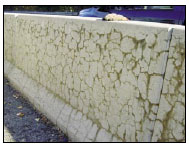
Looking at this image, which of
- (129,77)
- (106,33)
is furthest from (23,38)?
(129,77)

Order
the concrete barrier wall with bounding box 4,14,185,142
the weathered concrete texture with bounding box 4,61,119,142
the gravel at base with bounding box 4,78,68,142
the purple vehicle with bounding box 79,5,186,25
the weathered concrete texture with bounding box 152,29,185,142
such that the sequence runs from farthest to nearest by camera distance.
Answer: the purple vehicle with bounding box 79,5,186,25 → the gravel at base with bounding box 4,78,68,142 → the weathered concrete texture with bounding box 4,61,119,142 → the concrete barrier wall with bounding box 4,14,185,142 → the weathered concrete texture with bounding box 152,29,185,142

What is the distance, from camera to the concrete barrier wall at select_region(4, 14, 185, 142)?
8.89 ft

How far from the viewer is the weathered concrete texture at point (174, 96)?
2.52m

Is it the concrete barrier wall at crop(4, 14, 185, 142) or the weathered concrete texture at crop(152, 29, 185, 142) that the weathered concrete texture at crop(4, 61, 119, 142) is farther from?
the weathered concrete texture at crop(152, 29, 185, 142)

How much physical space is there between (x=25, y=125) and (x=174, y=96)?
9.28 feet

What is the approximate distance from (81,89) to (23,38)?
301 centimetres

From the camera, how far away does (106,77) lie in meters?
3.55

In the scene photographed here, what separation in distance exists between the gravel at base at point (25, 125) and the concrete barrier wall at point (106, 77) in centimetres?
15

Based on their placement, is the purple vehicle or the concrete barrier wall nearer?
the concrete barrier wall

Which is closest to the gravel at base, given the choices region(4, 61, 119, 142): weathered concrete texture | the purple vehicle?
region(4, 61, 119, 142): weathered concrete texture

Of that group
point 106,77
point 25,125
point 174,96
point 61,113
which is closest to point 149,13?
point 61,113

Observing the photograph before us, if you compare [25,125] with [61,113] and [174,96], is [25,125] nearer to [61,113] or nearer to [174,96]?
[61,113]

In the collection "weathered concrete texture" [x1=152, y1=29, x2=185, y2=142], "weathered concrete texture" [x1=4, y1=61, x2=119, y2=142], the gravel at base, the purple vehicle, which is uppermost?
"weathered concrete texture" [x1=152, y1=29, x2=185, y2=142]

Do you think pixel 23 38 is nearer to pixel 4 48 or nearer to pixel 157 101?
pixel 4 48
